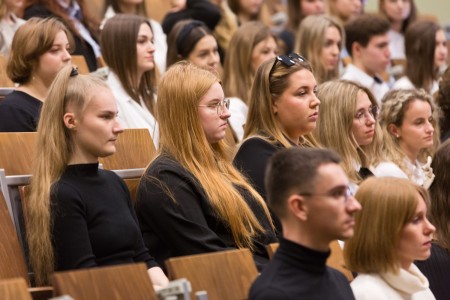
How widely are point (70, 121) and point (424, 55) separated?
2.50 m

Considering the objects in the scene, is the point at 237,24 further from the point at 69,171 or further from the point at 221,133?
the point at 69,171

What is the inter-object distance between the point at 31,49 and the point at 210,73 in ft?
2.15

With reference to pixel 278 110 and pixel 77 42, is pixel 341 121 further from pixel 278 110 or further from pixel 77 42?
pixel 77 42

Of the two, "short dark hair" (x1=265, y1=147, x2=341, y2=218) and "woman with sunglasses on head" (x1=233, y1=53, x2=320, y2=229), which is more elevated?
"woman with sunglasses on head" (x1=233, y1=53, x2=320, y2=229)

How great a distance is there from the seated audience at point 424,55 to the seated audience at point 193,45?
1019 mm

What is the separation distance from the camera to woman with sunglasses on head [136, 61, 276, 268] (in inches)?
93.3

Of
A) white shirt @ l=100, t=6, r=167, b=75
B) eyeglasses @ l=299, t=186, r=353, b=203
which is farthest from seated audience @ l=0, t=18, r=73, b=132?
eyeglasses @ l=299, t=186, r=353, b=203

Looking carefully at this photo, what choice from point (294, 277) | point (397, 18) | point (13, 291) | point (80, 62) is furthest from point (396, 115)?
point (397, 18)

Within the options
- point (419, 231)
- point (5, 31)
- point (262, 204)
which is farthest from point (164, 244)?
point (5, 31)

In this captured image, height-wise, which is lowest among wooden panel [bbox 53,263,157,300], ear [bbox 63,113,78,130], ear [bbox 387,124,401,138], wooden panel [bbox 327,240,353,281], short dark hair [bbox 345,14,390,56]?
wooden panel [bbox 327,240,353,281]

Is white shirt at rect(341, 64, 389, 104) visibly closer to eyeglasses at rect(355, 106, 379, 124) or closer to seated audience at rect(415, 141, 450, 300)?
eyeglasses at rect(355, 106, 379, 124)

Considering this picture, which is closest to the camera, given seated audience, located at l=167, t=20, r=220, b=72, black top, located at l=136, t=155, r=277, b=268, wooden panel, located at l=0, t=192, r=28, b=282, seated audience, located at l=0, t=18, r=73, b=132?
wooden panel, located at l=0, t=192, r=28, b=282

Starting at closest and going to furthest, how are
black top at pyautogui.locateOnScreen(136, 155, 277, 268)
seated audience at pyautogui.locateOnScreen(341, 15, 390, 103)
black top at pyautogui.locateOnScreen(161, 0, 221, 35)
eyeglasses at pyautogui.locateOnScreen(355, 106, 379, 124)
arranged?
black top at pyautogui.locateOnScreen(136, 155, 277, 268), eyeglasses at pyautogui.locateOnScreen(355, 106, 379, 124), seated audience at pyautogui.locateOnScreen(341, 15, 390, 103), black top at pyautogui.locateOnScreen(161, 0, 221, 35)

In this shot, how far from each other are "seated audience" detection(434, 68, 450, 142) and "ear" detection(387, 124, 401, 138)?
0.34 m
